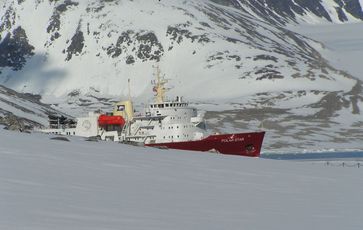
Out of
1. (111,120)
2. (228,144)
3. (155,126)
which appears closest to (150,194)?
(155,126)

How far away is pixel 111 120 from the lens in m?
95.4

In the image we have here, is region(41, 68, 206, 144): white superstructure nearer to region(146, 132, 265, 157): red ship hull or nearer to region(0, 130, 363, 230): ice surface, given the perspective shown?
region(146, 132, 265, 157): red ship hull

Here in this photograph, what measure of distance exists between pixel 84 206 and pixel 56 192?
62.9 inches

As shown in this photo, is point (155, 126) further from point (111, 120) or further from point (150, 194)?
point (150, 194)

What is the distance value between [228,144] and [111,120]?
48.7ft

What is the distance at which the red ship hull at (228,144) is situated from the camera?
9106 cm

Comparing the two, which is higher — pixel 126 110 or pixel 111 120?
pixel 126 110

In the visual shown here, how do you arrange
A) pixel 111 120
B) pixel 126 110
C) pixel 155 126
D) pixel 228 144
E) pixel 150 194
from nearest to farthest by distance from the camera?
pixel 150 194 < pixel 155 126 < pixel 111 120 < pixel 228 144 < pixel 126 110

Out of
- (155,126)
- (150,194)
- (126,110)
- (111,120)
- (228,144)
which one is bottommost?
(150,194)

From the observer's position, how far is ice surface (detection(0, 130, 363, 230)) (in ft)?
59.8

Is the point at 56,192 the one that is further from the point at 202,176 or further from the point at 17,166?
the point at 202,176

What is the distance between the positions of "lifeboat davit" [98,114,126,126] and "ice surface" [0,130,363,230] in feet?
199

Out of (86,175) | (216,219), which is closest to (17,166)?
(86,175)

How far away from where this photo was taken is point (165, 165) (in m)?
31.4
